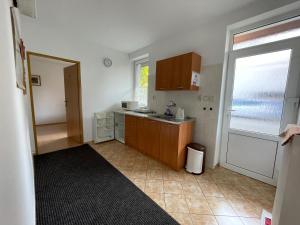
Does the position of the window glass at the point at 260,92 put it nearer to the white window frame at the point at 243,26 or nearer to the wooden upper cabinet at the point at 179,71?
the white window frame at the point at 243,26

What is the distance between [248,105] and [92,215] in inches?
104

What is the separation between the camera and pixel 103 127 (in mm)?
3590

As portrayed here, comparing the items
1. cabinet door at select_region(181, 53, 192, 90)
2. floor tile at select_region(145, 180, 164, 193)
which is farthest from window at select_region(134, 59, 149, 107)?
floor tile at select_region(145, 180, 164, 193)

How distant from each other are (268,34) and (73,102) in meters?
4.15

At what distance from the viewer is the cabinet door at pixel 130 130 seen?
123 inches

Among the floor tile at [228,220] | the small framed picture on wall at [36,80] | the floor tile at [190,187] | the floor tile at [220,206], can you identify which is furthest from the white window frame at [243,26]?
the small framed picture on wall at [36,80]

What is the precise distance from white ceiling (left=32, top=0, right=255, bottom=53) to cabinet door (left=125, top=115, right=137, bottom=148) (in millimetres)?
1871

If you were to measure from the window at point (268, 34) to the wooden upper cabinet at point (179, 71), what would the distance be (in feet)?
2.21

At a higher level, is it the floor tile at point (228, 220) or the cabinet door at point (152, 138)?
the cabinet door at point (152, 138)

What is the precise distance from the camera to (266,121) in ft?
6.66

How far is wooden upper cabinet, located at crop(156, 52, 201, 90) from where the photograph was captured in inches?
91.0

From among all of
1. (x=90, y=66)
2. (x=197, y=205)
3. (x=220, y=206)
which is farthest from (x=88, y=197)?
(x=90, y=66)

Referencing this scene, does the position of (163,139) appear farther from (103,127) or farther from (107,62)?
(107,62)

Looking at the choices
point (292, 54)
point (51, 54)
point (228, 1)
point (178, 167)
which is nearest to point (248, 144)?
point (178, 167)
